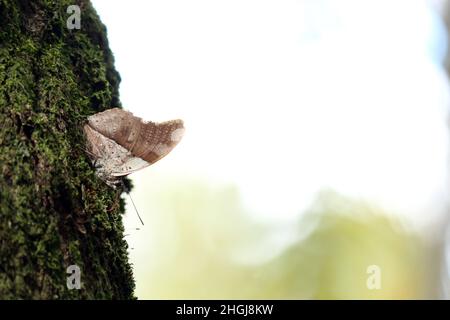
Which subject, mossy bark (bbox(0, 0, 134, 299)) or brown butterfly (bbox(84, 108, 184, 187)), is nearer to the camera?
mossy bark (bbox(0, 0, 134, 299))

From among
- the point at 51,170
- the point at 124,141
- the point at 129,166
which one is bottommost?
the point at 51,170

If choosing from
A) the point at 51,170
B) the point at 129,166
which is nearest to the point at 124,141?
the point at 129,166

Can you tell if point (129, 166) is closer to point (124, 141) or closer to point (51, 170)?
point (124, 141)

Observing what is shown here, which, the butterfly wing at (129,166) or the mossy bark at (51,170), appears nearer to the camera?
the mossy bark at (51,170)
